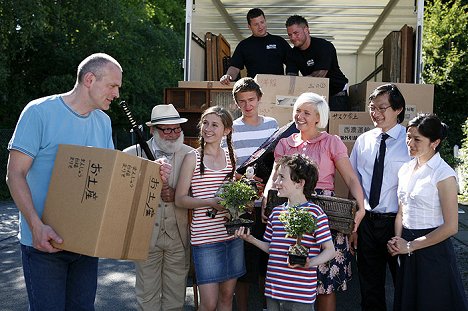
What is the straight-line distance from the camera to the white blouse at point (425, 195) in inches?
163

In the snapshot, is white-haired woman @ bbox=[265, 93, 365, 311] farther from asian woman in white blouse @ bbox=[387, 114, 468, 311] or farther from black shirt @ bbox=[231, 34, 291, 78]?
black shirt @ bbox=[231, 34, 291, 78]

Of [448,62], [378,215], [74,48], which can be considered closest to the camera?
[378,215]

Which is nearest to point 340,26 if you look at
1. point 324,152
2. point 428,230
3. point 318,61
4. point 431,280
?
point 318,61

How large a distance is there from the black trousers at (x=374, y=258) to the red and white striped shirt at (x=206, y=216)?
1.06m

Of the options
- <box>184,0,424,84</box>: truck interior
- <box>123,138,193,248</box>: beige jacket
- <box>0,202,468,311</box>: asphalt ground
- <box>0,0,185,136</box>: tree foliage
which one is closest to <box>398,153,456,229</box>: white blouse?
<box>123,138,193,248</box>: beige jacket

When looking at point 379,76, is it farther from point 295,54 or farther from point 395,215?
point 395,215

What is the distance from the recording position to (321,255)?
12.5 feet

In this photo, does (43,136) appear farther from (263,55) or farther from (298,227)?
(263,55)

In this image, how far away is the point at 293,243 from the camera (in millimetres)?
3916

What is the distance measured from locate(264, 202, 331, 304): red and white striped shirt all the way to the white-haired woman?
507 millimetres

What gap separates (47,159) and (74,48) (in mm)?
18210

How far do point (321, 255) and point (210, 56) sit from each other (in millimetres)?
4611

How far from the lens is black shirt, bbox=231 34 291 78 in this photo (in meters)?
6.81

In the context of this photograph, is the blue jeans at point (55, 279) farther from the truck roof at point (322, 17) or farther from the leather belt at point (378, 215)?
the truck roof at point (322, 17)
